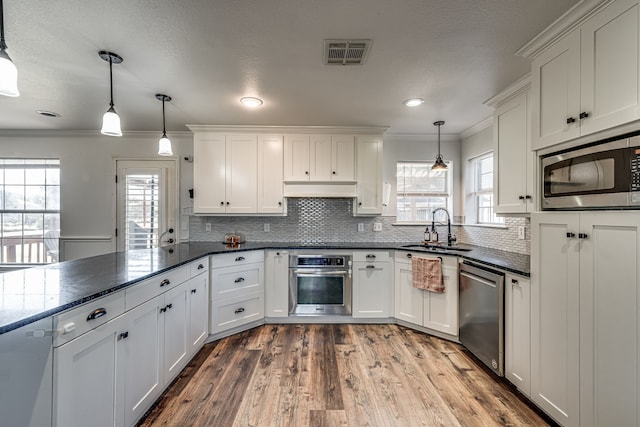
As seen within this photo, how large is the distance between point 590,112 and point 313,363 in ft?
8.25

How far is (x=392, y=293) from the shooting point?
3.20m

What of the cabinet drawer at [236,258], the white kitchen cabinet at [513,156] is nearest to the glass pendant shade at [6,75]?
the cabinet drawer at [236,258]

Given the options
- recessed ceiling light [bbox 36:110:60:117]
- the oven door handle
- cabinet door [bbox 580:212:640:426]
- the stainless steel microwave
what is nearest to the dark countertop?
cabinet door [bbox 580:212:640:426]

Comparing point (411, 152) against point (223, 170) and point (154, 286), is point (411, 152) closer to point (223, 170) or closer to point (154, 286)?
point (223, 170)

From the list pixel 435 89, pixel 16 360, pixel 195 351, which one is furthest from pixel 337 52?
pixel 195 351

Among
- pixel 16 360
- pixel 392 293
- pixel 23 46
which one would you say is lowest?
pixel 392 293

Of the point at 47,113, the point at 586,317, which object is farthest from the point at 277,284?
the point at 47,113

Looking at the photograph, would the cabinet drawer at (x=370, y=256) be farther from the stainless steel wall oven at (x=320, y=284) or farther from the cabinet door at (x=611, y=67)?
the cabinet door at (x=611, y=67)

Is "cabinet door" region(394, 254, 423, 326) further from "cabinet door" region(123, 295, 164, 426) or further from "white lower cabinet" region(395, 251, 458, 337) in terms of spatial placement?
"cabinet door" region(123, 295, 164, 426)

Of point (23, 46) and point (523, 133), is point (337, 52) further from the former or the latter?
point (23, 46)

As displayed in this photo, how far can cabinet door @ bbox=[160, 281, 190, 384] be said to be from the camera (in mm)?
1931

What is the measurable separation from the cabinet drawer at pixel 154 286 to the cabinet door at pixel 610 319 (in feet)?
8.11

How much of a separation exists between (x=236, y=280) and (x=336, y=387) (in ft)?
4.95

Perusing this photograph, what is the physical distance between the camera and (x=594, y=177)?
1.42 metres
